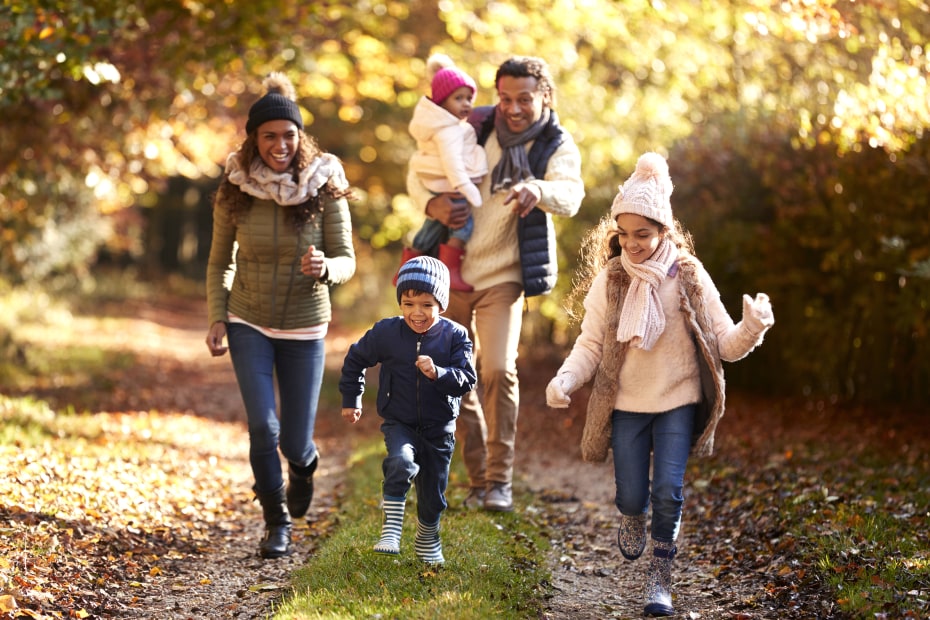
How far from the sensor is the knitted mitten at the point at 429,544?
199 inches

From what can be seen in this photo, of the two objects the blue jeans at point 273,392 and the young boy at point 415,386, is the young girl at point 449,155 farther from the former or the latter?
the young boy at point 415,386

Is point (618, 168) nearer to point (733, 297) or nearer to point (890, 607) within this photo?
point (733, 297)

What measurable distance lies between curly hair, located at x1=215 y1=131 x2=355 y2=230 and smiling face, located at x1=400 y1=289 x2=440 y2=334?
3.74ft

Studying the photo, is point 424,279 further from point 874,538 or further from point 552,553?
point 874,538

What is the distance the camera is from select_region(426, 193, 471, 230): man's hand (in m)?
6.13

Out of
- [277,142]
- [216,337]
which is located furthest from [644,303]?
[216,337]

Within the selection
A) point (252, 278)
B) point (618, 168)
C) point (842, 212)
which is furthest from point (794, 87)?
point (252, 278)

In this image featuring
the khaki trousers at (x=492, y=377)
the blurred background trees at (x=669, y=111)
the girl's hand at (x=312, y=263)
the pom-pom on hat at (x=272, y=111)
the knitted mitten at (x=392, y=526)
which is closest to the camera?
the knitted mitten at (x=392, y=526)

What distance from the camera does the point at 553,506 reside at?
295 inches

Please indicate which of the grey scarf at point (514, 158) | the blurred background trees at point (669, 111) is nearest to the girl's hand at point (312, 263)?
the grey scarf at point (514, 158)

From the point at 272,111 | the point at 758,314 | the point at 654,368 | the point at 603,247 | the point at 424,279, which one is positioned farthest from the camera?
the point at 272,111

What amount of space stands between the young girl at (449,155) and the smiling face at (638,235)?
4.63ft

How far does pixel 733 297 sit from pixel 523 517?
494cm

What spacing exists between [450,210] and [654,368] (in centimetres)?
179
